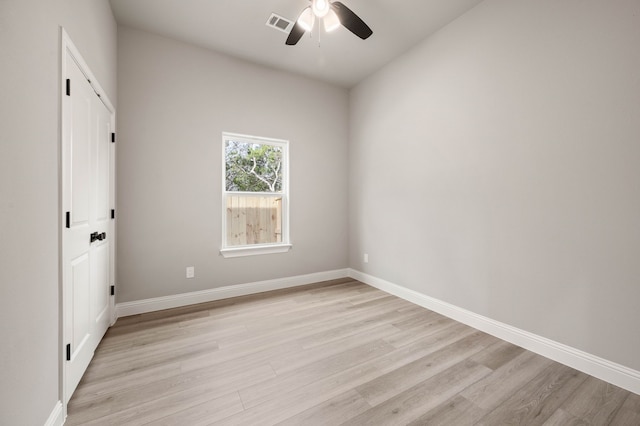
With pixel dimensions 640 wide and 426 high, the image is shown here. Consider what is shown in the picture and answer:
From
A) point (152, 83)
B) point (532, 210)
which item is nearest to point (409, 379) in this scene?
point (532, 210)

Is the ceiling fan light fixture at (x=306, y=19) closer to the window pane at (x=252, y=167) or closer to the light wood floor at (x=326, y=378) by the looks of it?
the window pane at (x=252, y=167)

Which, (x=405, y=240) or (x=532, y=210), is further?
(x=405, y=240)

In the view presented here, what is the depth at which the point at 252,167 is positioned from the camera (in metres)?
3.71

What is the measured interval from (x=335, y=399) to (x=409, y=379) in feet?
1.83

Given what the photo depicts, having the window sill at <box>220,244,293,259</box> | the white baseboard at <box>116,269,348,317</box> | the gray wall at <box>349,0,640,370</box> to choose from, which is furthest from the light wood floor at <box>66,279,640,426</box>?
the window sill at <box>220,244,293,259</box>

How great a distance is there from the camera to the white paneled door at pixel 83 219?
1.59 metres

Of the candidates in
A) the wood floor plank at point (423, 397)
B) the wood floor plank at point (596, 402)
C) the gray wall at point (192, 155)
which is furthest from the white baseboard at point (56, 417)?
the wood floor plank at point (596, 402)

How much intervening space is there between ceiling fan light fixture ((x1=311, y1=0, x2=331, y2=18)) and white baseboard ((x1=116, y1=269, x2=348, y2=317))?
121 inches

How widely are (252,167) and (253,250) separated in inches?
44.9

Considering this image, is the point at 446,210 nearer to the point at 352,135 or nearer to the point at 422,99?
the point at 422,99

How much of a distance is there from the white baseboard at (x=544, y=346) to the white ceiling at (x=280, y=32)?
3014mm

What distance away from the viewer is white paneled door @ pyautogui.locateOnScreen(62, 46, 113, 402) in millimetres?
1587

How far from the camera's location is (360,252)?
4230 mm

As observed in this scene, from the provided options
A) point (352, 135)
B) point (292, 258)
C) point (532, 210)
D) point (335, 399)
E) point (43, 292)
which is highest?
point (352, 135)
